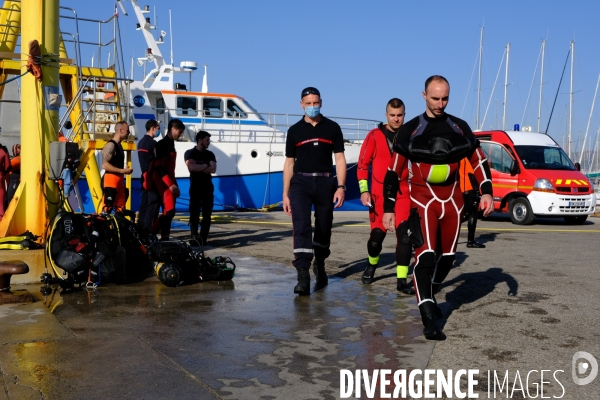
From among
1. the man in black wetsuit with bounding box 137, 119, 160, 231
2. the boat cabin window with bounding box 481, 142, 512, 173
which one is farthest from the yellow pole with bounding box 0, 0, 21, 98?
the boat cabin window with bounding box 481, 142, 512, 173

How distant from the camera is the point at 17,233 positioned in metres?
8.30

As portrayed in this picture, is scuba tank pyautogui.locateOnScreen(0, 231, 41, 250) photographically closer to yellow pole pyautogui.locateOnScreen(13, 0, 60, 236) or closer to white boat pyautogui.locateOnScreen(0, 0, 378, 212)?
yellow pole pyautogui.locateOnScreen(13, 0, 60, 236)

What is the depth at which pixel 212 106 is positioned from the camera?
85.7 feet

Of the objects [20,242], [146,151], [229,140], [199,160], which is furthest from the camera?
[229,140]

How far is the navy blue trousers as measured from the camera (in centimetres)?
723

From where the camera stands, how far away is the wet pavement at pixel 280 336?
4.23 m

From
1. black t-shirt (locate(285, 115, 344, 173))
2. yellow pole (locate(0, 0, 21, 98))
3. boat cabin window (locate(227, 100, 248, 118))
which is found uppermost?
yellow pole (locate(0, 0, 21, 98))

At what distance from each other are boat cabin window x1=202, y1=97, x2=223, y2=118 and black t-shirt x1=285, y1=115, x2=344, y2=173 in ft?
61.9

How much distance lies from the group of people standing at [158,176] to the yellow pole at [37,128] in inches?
73.5

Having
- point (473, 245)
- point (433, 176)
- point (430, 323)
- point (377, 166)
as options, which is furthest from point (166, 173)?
point (430, 323)

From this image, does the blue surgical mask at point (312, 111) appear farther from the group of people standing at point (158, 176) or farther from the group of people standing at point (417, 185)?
the group of people standing at point (158, 176)

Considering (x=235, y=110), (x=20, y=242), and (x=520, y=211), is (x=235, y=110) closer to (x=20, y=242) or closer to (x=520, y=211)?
A: (x=520, y=211)

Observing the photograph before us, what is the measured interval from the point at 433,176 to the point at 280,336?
1.66 m

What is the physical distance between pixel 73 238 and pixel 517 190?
44.3ft
